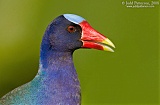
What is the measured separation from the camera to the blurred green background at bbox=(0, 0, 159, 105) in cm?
491

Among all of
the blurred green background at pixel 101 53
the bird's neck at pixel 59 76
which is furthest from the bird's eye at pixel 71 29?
the blurred green background at pixel 101 53

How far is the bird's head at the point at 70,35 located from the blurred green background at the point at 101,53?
5.61 ft

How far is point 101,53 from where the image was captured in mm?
5125

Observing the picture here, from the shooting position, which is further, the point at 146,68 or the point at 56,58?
the point at 146,68

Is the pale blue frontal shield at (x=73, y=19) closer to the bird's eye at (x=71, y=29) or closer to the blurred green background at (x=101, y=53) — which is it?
the bird's eye at (x=71, y=29)

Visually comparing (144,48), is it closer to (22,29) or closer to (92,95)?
(92,95)

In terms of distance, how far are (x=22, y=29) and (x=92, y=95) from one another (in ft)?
3.02

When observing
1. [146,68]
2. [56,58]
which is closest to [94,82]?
[146,68]

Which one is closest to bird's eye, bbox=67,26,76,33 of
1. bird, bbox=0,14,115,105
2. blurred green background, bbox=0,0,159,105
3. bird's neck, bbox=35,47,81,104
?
bird, bbox=0,14,115,105

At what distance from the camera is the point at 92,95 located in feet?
16.5

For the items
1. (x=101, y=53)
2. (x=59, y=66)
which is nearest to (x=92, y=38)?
(x=59, y=66)

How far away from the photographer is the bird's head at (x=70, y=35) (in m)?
3.12

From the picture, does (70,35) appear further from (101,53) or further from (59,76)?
(101,53)

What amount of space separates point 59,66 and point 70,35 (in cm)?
21
